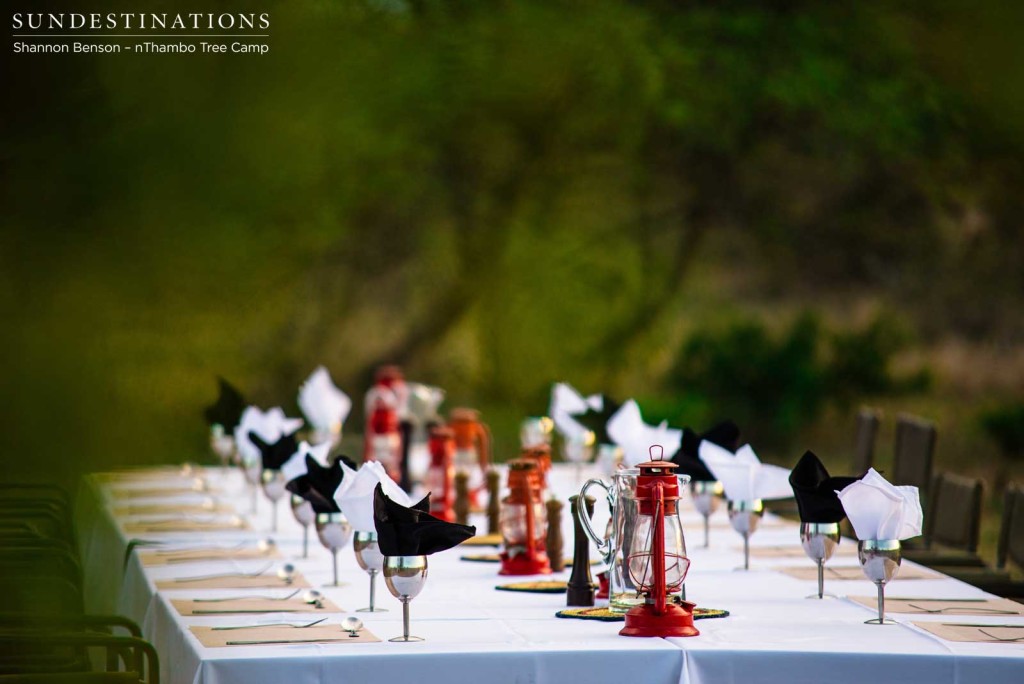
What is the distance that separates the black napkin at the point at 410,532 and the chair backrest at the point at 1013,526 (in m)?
1.81

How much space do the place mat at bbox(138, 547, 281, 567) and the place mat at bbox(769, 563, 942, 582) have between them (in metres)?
1.15

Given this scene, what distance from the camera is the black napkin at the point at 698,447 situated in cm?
315

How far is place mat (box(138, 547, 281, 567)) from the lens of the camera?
3004 mm

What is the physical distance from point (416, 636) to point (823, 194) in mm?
9887

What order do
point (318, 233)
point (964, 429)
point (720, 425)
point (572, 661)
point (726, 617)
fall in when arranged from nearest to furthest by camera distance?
point (572, 661), point (726, 617), point (720, 425), point (318, 233), point (964, 429)

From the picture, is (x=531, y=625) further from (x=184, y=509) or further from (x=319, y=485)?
(x=184, y=509)

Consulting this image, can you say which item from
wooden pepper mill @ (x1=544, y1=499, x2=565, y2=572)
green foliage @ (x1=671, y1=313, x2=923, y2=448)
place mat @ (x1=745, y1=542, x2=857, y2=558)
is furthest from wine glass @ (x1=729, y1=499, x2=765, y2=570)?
green foliage @ (x1=671, y1=313, x2=923, y2=448)

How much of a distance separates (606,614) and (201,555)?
1.21 meters

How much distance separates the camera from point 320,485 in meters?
2.63

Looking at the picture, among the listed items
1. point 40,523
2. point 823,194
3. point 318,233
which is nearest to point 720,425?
point 40,523

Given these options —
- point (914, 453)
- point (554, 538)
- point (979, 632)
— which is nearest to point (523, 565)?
point (554, 538)

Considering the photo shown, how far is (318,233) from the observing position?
9422 millimetres

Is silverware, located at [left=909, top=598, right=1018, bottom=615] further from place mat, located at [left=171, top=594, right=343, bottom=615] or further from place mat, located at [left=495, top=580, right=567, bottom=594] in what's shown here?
place mat, located at [left=171, top=594, right=343, bottom=615]

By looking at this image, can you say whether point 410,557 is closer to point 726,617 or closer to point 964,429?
point 726,617
